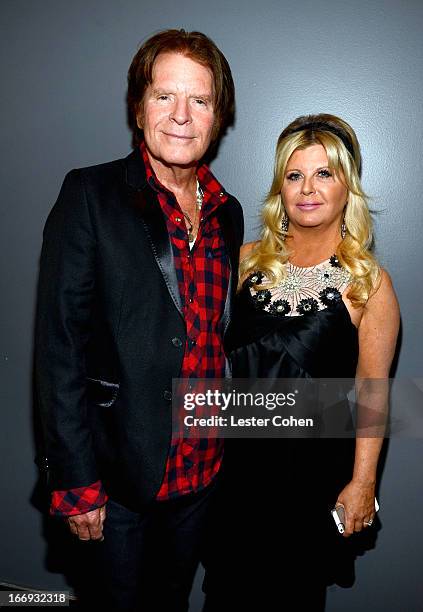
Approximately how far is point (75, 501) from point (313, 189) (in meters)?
1.19

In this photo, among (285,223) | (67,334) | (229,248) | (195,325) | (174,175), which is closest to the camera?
(67,334)

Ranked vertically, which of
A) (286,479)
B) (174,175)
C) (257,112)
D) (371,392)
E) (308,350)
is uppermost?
(257,112)

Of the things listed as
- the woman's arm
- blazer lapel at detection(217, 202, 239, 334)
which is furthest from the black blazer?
the woman's arm

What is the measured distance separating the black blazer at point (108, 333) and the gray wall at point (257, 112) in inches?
26.2

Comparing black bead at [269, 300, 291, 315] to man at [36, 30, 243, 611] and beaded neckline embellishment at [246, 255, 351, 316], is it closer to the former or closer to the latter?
beaded neckline embellishment at [246, 255, 351, 316]

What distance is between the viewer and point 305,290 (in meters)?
1.84

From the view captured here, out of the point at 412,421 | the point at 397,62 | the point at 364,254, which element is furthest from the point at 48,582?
the point at 397,62

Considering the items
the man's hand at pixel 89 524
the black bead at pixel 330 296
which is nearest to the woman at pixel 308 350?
the black bead at pixel 330 296

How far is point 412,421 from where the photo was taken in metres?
2.21

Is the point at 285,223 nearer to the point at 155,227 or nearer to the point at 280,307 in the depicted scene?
the point at 280,307

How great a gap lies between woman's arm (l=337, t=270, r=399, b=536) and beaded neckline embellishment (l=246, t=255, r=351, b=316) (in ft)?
0.40

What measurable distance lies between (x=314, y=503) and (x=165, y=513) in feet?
1.64

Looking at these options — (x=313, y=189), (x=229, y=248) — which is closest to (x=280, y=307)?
(x=229, y=248)

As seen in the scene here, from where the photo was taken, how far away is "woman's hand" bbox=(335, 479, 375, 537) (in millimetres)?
1832
